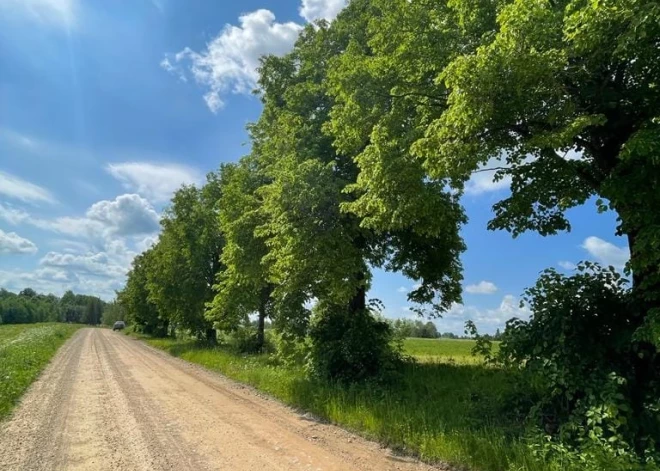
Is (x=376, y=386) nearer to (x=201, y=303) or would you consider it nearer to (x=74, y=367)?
(x=74, y=367)

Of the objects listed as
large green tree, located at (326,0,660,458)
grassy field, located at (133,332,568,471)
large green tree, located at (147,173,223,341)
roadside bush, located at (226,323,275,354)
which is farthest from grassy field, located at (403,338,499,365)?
large green tree, located at (147,173,223,341)

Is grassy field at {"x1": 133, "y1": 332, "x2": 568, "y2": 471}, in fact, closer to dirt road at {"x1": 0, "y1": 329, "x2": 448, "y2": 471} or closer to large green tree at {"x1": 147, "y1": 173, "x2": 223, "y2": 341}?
dirt road at {"x1": 0, "y1": 329, "x2": 448, "y2": 471}

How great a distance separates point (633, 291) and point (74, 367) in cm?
2106

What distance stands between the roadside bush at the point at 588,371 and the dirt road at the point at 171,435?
231 centimetres

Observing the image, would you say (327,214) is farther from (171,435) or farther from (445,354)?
(445,354)

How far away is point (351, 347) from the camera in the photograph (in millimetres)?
13047

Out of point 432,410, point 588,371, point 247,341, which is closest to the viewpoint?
point 588,371

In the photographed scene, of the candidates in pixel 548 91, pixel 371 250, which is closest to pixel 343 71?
pixel 548 91

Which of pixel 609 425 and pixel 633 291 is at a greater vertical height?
pixel 633 291

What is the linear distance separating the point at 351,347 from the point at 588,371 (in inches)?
270

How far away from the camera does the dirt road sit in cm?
681

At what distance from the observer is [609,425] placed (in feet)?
21.0

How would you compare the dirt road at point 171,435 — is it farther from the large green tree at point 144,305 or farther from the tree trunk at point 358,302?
the large green tree at point 144,305

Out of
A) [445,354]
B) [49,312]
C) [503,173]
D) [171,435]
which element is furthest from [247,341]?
[49,312]
